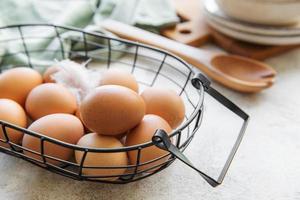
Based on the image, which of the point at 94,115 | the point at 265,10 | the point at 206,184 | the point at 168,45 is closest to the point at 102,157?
the point at 94,115

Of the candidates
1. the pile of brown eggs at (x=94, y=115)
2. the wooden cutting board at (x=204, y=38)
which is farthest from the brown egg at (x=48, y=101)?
the wooden cutting board at (x=204, y=38)

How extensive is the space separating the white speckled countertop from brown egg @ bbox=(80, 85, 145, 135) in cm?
9

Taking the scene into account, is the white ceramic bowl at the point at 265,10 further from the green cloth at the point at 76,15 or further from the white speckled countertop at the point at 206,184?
the white speckled countertop at the point at 206,184

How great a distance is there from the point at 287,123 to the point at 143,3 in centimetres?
41

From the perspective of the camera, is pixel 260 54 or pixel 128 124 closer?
pixel 128 124

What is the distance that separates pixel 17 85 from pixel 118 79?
13 centimetres

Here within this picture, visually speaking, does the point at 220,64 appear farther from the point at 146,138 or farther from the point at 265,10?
the point at 146,138

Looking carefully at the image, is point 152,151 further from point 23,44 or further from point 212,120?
point 23,44

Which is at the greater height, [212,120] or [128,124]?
[128,124]

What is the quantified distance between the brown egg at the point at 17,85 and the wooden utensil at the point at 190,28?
0.33m

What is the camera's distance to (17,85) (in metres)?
0.48

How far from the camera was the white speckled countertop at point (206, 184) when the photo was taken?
439mm

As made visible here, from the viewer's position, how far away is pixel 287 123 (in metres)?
0.56

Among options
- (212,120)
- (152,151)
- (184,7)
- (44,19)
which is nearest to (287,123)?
(212,120)
